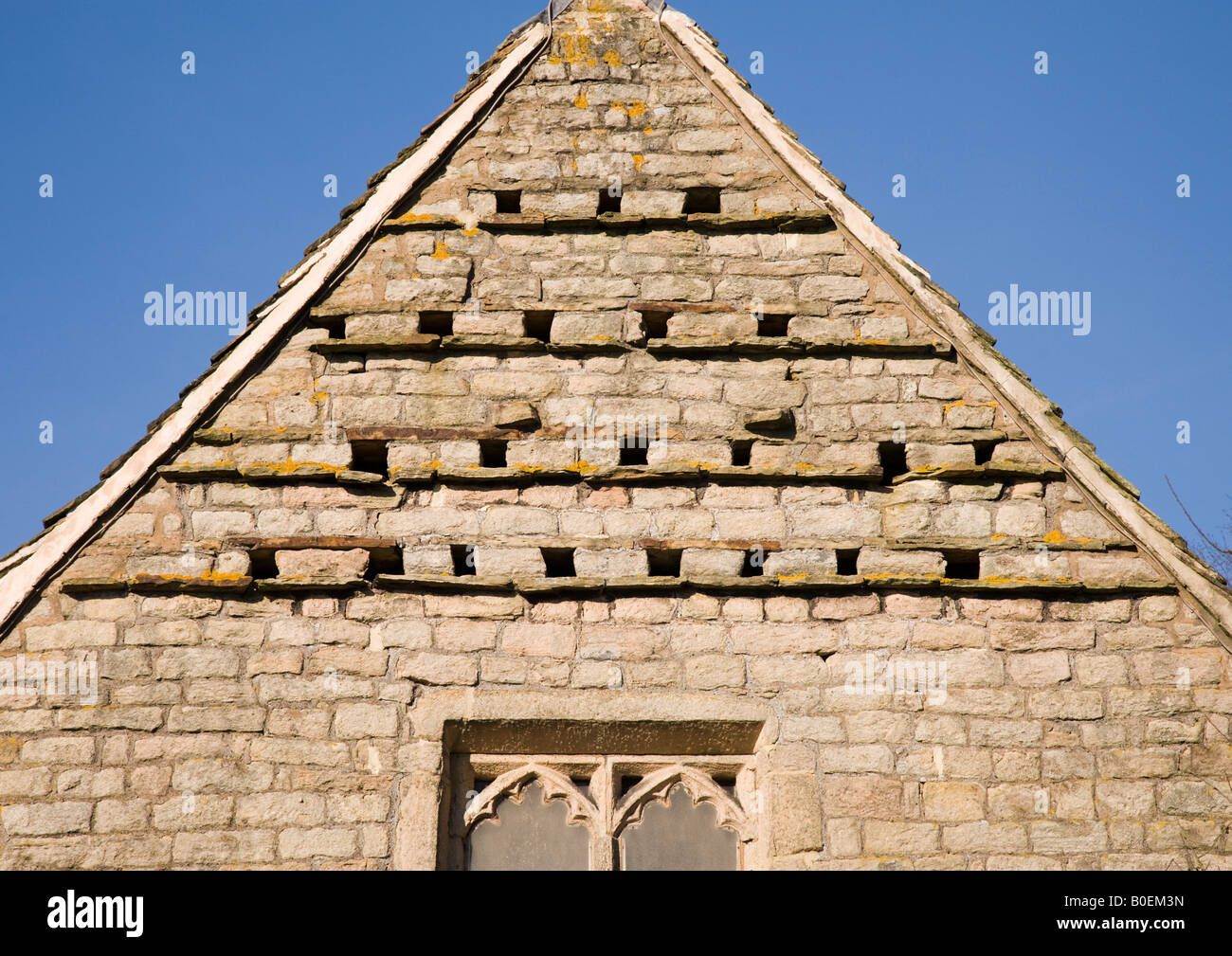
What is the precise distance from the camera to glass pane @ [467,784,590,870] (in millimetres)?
5855

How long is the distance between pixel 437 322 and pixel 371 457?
2.54 feet

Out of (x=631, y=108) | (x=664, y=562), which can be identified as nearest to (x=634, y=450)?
(x=664, y=562)

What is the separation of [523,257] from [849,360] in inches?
66.3

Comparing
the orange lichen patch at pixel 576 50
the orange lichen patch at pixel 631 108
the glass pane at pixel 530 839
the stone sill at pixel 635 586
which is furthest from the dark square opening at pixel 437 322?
the glass pane at pixel 530 839

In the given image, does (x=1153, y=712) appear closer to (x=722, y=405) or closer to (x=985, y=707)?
(x=985, y=707)

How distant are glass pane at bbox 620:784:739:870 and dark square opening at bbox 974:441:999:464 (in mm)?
2072

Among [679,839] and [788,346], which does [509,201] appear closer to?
[788,346]

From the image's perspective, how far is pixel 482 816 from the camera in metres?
5.95

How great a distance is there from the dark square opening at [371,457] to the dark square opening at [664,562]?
1.29 m

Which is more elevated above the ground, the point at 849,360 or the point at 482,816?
the point at 849,360

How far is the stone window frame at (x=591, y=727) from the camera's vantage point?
5.89 meters

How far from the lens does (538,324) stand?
6.88 m

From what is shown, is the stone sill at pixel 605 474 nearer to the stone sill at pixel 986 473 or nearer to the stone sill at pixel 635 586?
the stone sill at pixel 986 473
